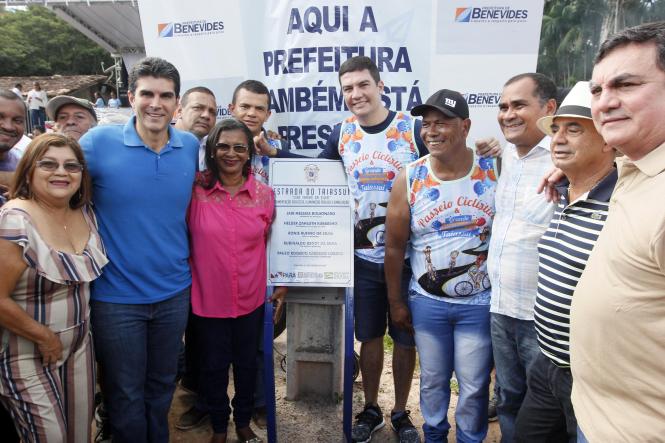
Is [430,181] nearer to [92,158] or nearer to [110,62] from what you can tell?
[92,158]

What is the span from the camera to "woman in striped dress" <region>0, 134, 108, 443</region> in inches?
84.0

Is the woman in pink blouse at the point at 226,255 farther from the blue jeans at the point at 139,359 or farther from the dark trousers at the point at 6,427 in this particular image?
the dark trousers at the point at 6,427

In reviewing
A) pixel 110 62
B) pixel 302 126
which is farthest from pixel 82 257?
pixel 110 62

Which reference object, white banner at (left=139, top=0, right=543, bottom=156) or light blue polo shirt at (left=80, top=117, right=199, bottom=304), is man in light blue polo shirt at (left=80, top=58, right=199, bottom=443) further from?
white banner at (left=139, top=0, right=543, bottom=156)

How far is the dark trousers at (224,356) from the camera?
290cm

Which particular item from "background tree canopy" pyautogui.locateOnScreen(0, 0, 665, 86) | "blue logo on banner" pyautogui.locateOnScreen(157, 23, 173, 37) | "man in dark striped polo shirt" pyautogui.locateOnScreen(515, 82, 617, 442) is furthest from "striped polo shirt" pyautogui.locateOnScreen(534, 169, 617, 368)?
"background tree canopy" pyautogui.locateOnScreen(0, 0, 665, 86)

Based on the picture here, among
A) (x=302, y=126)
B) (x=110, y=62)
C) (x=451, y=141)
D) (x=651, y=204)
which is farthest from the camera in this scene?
(x=110, y=62)

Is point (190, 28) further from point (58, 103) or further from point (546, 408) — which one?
point (546, 408)

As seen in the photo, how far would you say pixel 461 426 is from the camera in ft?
9.40

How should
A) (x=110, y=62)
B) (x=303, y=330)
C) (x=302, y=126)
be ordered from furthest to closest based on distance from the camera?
1. (x=110, y=62)
2. (x=302, y=126)
3. (x=303, y=330)

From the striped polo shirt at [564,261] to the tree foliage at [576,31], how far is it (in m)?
30.3

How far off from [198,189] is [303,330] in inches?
56.0

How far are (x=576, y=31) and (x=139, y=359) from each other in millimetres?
35129

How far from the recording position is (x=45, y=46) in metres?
40.0
